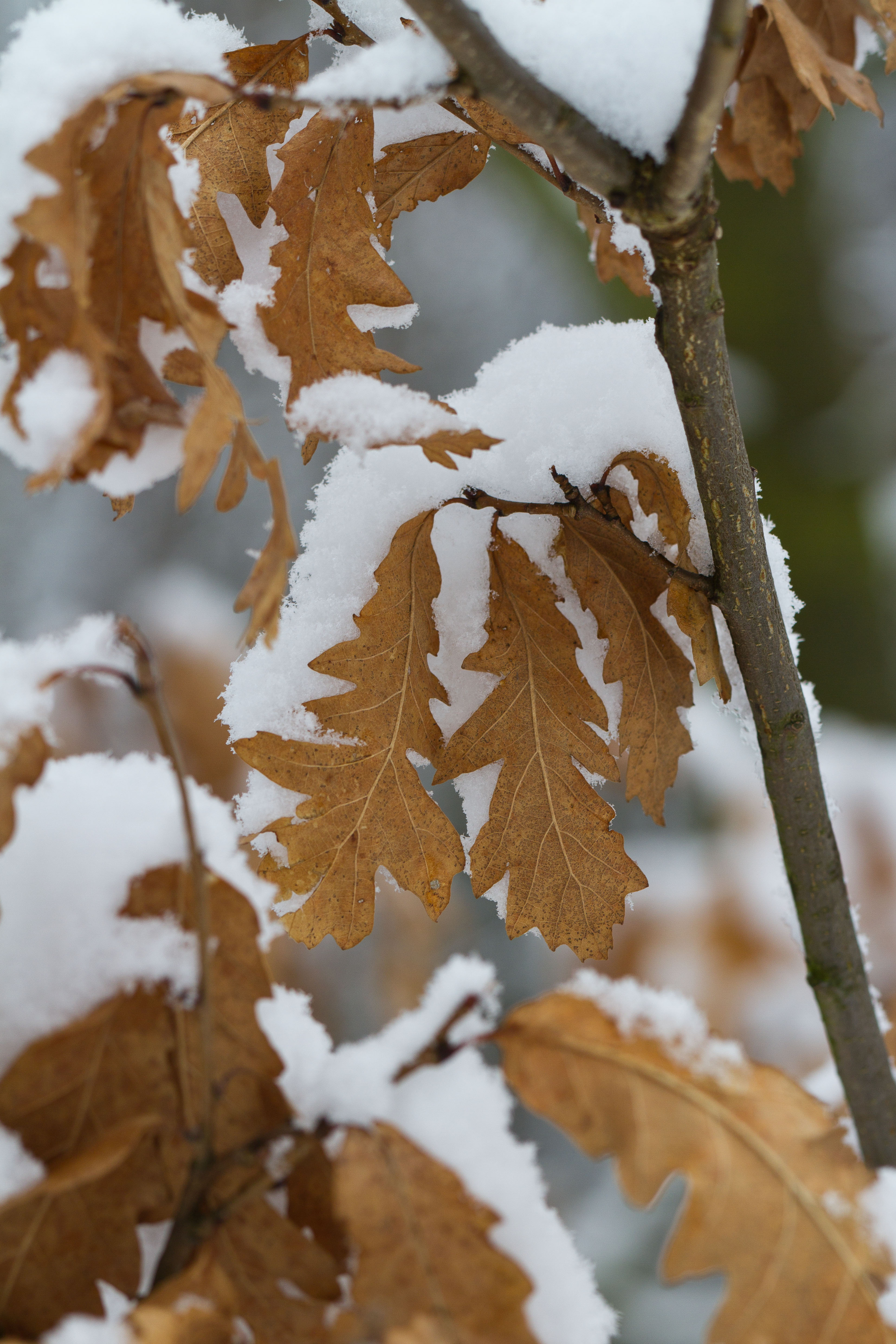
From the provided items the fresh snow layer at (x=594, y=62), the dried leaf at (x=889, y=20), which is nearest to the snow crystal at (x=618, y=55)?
the fresh snow layer at (x=594, y=62)

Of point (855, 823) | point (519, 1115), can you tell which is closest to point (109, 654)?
point (855, 823)

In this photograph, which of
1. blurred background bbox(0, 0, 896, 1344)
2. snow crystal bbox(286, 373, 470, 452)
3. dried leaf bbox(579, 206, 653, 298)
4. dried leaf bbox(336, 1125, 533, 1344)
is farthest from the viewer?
blurred background bbox(0, 0, 896, 1344)

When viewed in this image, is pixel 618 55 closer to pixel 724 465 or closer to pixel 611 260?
pixel 724 465

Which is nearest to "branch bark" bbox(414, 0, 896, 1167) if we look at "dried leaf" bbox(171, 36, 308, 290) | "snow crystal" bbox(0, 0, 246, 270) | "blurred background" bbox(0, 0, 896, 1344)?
"snow crystal" bbox(0, 0, 246, 270)

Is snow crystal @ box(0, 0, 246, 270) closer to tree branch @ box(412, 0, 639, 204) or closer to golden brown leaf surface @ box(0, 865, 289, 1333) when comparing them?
tree branch @ box(412, 0, 639, 204)

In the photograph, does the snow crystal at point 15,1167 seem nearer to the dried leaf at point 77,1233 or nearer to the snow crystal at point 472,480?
the dried leaf at point 77,1233

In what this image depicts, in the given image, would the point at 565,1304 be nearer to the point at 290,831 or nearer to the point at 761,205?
the point at 290,831

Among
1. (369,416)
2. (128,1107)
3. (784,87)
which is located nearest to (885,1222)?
(128,1107)

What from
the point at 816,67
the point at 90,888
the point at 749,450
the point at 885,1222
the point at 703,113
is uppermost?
the point at 749,450
